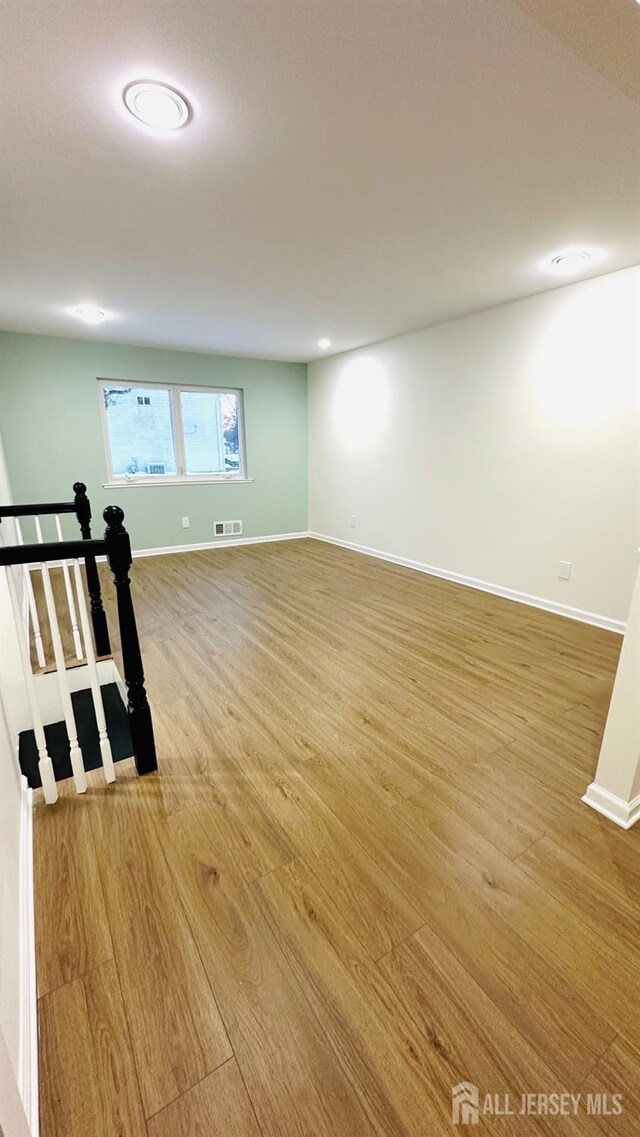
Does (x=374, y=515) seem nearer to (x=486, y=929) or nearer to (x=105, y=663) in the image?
(x=105, y=663)

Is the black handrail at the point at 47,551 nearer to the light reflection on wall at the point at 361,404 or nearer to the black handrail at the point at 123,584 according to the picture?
the black handrail at the point at 123,584

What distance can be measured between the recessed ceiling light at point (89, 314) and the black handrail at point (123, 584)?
2889 mm

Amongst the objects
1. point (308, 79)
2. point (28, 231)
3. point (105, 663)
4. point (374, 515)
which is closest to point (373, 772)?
point (105, 663)

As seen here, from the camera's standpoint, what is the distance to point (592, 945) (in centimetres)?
116

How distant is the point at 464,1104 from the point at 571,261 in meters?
3.68

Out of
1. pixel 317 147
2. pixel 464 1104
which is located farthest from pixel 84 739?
pixel 317 147

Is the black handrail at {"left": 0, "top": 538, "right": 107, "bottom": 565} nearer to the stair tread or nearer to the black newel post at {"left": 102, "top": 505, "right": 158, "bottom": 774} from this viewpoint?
the black newel post at {"left": 102, "top": 505, "right": 158, "bottom": 774}

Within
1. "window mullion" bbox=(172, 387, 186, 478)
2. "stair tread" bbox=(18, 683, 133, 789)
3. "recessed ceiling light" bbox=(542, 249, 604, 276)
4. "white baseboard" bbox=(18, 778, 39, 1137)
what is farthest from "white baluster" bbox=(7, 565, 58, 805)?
"window mullion" bbox=(172, 387, 186, 478)

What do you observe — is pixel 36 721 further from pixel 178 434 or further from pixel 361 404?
pixel 361 404

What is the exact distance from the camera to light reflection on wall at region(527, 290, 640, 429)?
9.36 feet

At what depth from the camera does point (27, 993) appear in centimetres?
100

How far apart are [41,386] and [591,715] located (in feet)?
17.7

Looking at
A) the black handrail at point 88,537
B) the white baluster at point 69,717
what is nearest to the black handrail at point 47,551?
the white baluster at point 69,717

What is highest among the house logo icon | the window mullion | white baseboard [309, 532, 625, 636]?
the window mullion
